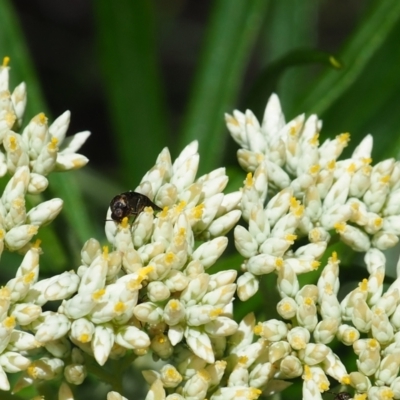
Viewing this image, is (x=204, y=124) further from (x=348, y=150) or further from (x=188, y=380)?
(x=188, y=380)

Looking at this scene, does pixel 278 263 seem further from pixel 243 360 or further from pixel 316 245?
pixel 243 360

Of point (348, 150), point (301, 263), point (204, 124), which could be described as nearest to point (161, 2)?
point (204, 124)

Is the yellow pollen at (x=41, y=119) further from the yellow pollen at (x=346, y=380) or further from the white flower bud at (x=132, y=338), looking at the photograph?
the yellow pollen at (x=346, y=380)

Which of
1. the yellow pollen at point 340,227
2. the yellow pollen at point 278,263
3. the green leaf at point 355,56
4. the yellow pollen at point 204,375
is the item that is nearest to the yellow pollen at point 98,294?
the yellow pollen at point 204,375

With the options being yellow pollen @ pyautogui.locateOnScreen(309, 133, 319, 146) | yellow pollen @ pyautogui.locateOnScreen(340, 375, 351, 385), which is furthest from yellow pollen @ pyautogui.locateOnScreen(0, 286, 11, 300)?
yellow pollen @ pyautogui.locateOnScreen(309, 133, 319, 146)

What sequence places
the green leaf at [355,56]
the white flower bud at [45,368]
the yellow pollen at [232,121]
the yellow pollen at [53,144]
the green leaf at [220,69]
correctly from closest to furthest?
the white flower bud at [45,368], the yellow pollen at [53,144], the yellow pollen at [232,121], the green leaf at [355,56], the green leaf at [220,69]

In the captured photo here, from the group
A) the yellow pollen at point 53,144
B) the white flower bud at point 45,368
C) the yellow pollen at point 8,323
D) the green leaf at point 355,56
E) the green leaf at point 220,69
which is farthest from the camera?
the green leaf at point 220,69

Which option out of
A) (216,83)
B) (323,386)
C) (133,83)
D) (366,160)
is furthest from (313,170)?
(133,83)

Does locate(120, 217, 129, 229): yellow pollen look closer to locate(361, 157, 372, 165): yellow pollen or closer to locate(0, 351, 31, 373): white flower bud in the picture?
locate(0, 351, 31, 373): white flower bud
